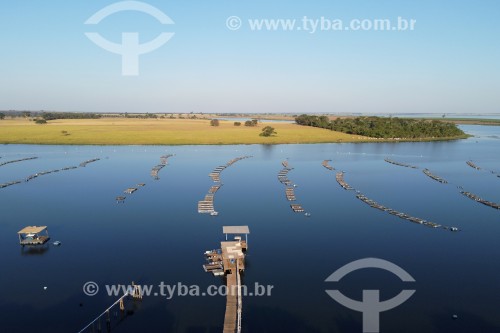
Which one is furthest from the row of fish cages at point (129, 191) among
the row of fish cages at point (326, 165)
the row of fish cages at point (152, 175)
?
the row of fish cages at point (326, 165)

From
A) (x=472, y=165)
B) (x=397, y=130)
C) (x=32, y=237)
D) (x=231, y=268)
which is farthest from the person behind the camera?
(x=397, y=130)

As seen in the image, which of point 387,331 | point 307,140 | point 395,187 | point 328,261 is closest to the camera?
point 387,331

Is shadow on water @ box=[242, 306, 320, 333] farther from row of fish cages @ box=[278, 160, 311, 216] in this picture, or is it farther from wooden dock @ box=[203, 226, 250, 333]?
row of fish cages @ box=[278, 160, 311, 216]

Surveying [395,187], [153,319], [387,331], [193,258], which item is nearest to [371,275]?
[387,331]

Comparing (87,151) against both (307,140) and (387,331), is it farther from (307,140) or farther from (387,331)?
(387,331)

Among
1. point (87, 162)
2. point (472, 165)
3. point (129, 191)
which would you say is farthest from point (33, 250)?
point (472, 165)

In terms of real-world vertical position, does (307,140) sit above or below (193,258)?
above

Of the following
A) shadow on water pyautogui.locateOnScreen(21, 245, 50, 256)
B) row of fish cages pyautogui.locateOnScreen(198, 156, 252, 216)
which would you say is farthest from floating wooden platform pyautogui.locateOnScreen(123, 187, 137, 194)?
shadow on water pyautogui.locateOnScreen(21, 245, 50, 256)

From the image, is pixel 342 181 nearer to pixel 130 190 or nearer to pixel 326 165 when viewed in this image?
pixel 326 165

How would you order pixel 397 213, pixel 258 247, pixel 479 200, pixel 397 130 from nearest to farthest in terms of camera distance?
pixel 258 247 → pixel 397 213 → pixel 479 200 → pixel 397 130
